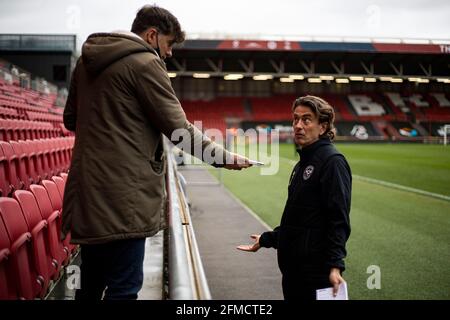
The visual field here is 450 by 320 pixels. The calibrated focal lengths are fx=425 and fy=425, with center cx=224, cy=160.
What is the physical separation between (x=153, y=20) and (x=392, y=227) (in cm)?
565

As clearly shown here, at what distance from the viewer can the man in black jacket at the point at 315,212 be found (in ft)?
6.53

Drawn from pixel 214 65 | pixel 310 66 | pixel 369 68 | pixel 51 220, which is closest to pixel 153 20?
pixel 51 220

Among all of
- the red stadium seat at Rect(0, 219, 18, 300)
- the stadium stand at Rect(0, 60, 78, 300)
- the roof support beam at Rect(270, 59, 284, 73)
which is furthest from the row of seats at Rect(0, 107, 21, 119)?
the roof support beam at Rect(270, 59, 284, 73)

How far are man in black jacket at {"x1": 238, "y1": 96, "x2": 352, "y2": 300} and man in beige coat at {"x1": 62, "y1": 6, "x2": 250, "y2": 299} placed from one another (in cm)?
75

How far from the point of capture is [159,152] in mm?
1780

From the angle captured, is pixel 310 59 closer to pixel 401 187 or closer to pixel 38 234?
pixel 401 187

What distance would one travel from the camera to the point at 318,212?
2.07m

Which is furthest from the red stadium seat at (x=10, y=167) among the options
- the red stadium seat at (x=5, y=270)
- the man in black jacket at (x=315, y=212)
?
the man in black jacket at (x=315, y=212)

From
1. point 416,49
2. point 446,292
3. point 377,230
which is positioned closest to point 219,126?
point 416,49

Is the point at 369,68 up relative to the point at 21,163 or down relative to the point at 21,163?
up

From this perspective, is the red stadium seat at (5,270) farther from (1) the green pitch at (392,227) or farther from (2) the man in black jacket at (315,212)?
(1) the green pitch at (392,227)

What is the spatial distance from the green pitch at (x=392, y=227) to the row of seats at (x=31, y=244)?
249cm

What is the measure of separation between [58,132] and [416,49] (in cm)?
3148

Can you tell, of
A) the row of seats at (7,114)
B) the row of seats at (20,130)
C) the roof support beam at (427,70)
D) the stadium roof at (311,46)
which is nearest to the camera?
the row of seats at (20,130)
